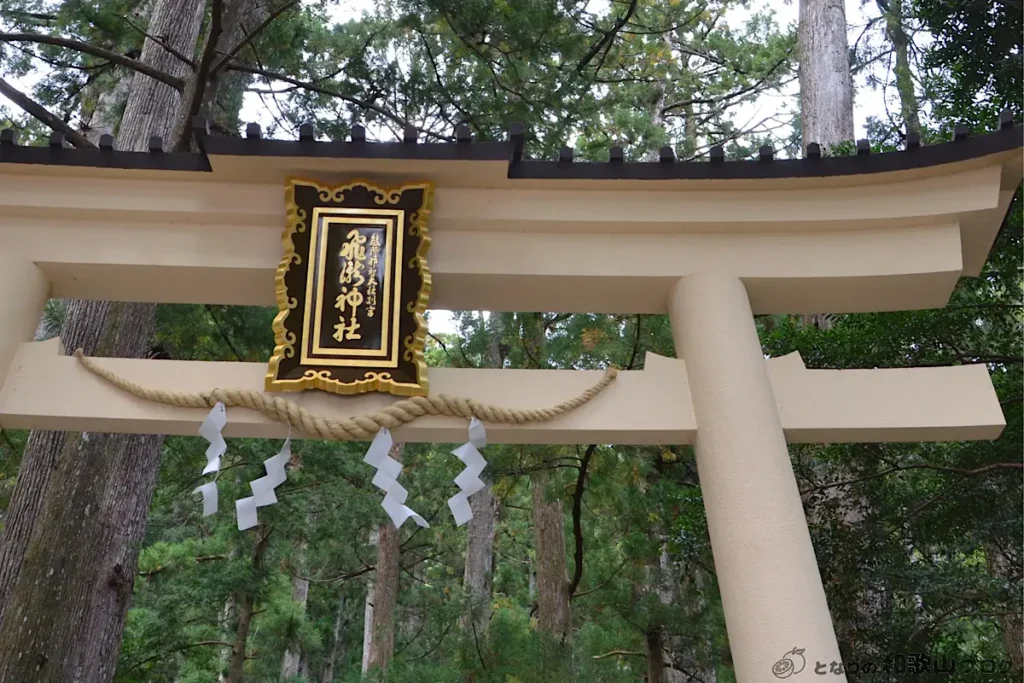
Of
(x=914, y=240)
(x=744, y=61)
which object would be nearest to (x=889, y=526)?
(x=914, y=240)

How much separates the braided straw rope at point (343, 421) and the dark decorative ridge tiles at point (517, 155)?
2.63ft

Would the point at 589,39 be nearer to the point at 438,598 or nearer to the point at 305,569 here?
the point at 438,598

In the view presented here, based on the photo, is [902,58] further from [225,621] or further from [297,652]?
[297,652]

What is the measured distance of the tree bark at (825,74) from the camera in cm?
702

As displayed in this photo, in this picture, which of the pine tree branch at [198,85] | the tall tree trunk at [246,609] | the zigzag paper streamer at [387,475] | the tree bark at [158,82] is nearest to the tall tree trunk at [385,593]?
the tall tree trunk at [246,609]

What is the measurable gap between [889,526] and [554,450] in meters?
2.55

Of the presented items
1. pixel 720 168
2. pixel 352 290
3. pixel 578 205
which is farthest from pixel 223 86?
pixel 720 168

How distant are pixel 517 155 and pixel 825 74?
5.89 m

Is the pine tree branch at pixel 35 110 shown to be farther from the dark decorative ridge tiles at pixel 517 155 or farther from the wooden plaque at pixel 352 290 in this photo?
the wooden plaque at pixel 352 290

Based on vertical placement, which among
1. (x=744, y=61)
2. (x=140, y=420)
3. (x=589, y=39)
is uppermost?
(x=744, y=61)

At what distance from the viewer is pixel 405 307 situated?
271 centimetres

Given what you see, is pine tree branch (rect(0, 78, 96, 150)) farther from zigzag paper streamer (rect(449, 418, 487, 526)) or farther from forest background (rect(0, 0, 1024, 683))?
zigzag paper streamer (rect(449, 418, 487, 526))

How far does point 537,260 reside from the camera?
289 cm

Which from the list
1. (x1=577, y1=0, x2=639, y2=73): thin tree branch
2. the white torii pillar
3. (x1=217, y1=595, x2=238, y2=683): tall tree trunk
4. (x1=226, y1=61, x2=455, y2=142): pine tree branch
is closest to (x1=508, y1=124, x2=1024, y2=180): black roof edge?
the white torii pillar
